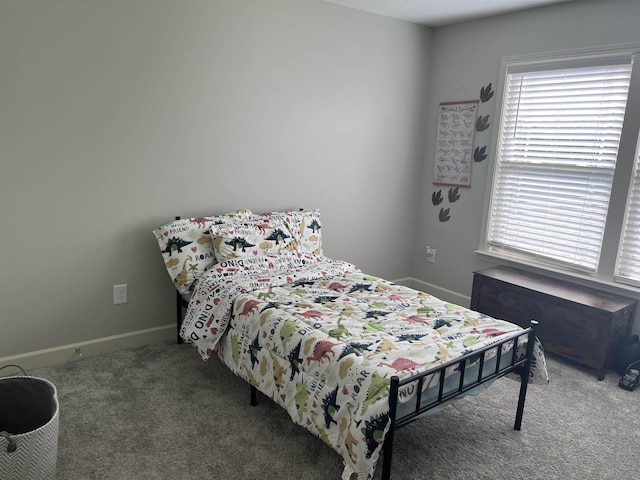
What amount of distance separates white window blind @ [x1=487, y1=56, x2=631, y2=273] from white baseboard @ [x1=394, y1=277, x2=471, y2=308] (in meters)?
0.53

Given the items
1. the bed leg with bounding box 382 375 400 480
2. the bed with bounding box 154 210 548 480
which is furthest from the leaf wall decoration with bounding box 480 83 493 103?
the bed leg with bounding box 382 375 400 480

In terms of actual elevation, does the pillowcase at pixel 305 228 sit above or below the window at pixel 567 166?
below

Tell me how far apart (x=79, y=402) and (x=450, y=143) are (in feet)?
10.9

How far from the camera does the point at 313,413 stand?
2061mm

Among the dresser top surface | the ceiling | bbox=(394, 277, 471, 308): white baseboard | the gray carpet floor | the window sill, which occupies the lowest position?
the gray carpet floor

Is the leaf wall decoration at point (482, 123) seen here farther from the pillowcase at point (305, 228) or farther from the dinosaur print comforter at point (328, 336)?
the dinosaur print comforter at point (328, 336)

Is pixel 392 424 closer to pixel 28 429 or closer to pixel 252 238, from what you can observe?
pixel 28 429

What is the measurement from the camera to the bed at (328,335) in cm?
190

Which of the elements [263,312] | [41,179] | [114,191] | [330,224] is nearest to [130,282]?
[114,191]

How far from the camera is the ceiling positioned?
345 cm

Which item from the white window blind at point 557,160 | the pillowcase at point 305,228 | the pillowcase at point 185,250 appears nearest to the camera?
the pillowcase at point 185,250

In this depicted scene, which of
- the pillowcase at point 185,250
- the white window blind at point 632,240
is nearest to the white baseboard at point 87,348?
the pillowcase at point 185,250

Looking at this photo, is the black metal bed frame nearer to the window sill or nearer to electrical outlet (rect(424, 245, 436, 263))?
the window sill

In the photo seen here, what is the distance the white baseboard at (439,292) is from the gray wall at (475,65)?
3cm
